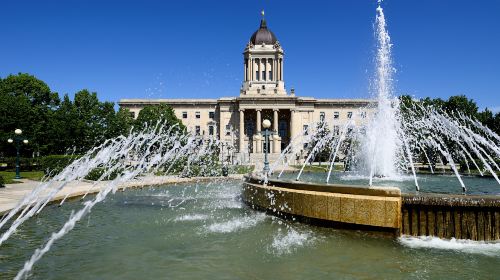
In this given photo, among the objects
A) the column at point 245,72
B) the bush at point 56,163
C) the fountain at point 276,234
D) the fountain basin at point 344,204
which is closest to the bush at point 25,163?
the bush at point 56,163

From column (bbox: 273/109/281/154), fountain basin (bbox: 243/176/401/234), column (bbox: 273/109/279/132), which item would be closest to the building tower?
column (bbox: 273/109/279/132)

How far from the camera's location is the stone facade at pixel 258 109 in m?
81.1

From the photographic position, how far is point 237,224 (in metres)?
11.0

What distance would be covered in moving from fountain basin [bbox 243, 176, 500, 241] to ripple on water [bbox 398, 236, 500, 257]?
0.37 feet

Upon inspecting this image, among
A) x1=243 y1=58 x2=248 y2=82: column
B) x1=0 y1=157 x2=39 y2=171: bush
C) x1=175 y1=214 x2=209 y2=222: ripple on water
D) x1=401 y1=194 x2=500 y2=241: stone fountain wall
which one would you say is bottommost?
x1=175 y1=214 x2=209 y2=222: ripple on water

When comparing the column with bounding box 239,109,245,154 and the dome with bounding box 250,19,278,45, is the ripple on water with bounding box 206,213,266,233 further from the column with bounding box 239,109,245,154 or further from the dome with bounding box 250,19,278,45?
the dome with bounding box 250,19,278,45

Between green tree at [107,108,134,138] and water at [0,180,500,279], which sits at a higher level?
green tree at [107,108,134,138]

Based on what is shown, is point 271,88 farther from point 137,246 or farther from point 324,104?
point 137,246

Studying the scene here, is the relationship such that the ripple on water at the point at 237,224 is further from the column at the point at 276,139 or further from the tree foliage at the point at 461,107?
the column at the point at 276,139

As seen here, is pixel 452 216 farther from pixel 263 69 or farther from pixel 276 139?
pixel 263 69

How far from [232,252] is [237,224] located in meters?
2.80

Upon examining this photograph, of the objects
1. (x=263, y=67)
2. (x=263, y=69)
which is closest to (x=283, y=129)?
(x=263, y=69)

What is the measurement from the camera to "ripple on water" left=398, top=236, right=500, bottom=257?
26.9 ft

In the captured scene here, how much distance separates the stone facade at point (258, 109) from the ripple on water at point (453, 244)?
226 ft
